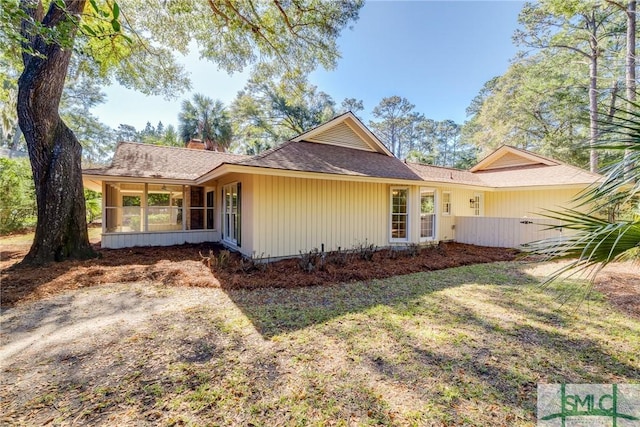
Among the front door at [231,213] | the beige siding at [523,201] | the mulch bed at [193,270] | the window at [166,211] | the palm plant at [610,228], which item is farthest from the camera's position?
the beige siding at [523,201]

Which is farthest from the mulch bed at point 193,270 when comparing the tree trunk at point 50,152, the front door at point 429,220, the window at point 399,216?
the front door at point 429,220

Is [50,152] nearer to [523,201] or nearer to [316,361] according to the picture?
[316,361]

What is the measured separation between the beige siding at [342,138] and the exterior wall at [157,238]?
5.71m

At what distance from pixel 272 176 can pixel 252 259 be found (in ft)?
7.37

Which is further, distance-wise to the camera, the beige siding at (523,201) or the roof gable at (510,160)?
the roof gable at (510,160)

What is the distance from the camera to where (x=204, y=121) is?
19.7 meters

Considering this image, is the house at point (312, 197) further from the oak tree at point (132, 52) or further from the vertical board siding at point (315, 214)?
the oak tree at point (132, 52)

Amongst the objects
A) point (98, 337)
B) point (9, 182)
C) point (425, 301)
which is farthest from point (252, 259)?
point (9, 182)

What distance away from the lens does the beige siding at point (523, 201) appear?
10742 mm

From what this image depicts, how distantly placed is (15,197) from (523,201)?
23122 millimetres

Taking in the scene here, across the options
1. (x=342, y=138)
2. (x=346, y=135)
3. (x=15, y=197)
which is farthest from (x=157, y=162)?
(x=15, y=197)

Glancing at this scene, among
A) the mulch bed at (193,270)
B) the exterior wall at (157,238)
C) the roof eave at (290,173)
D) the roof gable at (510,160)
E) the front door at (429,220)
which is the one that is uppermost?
the roof gable at (510,160)

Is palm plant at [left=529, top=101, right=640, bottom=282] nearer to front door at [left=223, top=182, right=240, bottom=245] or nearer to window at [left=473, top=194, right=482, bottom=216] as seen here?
front door at [left=223, top=182, right=240, bottom=245]

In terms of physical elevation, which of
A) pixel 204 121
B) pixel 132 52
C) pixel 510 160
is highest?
pixel 204 121
